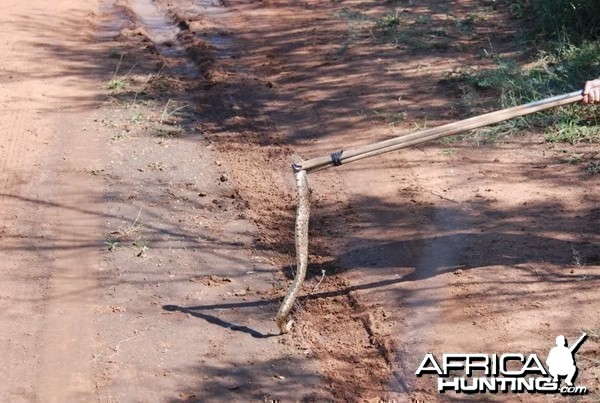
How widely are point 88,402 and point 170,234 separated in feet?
6.53

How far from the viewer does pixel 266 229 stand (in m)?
6.97

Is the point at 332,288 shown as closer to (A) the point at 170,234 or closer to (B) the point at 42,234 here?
(A) the point at 170,234

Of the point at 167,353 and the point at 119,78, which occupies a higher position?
the point at 119,78

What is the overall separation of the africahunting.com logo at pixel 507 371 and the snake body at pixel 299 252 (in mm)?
797

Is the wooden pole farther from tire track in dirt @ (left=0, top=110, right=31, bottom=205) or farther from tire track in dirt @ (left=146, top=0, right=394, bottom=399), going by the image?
tire track in dirt @ (left=0, top=110, right=31, bottom=205)

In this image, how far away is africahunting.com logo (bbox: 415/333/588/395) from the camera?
4977 mm

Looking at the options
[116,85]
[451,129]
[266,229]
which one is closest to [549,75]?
[266,229]

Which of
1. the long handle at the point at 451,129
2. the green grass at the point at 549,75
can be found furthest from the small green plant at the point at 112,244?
the green grass at the point at 549,75

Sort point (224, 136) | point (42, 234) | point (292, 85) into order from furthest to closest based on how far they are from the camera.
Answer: point (292, 85) → point (224, 136) → point (42, 234)

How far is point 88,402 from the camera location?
499 centimetres

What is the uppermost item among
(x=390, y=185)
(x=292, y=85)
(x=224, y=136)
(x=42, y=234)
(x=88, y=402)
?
(x=292, y=85)

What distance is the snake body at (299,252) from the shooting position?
557 cm

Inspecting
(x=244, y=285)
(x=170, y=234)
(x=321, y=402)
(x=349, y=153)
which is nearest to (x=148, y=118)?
(x=170, y=234)

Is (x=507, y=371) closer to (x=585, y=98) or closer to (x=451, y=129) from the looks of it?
(x=451, y=129)
